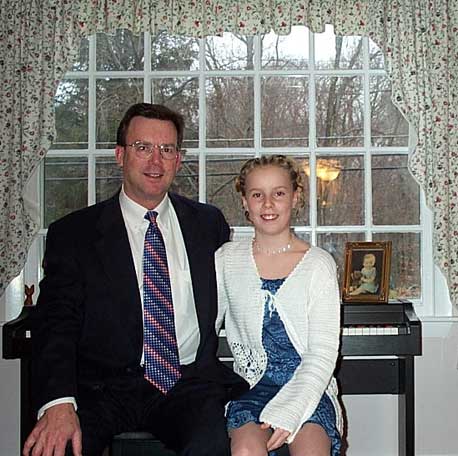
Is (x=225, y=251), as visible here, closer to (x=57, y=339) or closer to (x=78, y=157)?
(x=57, y=339)

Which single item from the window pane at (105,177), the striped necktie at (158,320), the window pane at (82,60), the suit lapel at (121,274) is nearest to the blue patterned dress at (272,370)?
the striped necktie at (158,320)

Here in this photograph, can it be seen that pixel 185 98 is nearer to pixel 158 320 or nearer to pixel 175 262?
pixel 175 262

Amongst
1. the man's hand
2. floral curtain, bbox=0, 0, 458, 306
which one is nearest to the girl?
the man's hand

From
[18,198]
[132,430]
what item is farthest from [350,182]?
[132,430]

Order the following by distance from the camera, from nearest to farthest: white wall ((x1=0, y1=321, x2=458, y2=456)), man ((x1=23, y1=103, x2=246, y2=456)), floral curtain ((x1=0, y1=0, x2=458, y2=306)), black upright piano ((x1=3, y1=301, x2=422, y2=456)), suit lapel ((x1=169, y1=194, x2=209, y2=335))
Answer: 1. man ((x1=23, y1=103, x2=246, y2=456))
2. suit lapel ((x1=169, y1=194, x2=209, y2=335))
3. black upright piano ((x1=3, y1=301, x2=422, y2=456))
4. floral curtain ((x1=0, y1=0, x2=458, y2=306))
5. white wall ((x1=0, y1=321, x2=458, y2=456))

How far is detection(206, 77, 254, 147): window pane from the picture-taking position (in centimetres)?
373

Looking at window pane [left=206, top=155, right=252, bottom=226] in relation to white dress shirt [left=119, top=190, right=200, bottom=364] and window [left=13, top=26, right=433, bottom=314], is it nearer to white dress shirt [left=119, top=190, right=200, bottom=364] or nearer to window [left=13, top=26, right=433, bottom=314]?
window [left=13, top=26, right=433, bottom=314]

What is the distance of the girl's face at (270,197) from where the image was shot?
226 cm

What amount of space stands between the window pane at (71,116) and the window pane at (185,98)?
1.19 ft

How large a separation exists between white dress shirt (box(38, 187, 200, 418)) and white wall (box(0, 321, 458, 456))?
1.43 metres

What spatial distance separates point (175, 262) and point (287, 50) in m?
1.65

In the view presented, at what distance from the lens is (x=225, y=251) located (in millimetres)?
2439

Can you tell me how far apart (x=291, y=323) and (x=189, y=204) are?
2.11ft

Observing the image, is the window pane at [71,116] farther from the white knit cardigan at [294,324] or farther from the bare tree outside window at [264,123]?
the white knit cardigan at [294,324]
